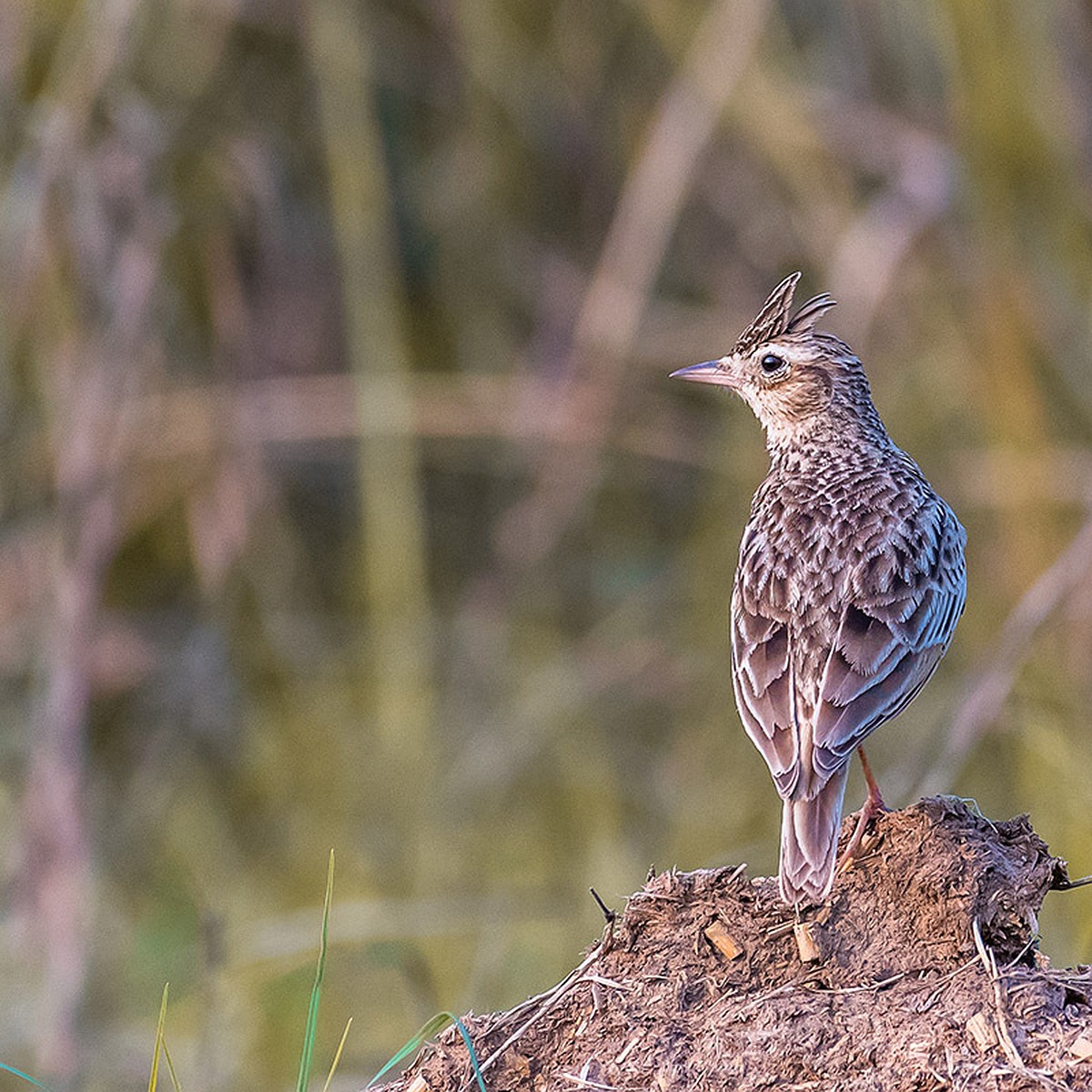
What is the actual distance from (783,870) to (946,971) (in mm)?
334

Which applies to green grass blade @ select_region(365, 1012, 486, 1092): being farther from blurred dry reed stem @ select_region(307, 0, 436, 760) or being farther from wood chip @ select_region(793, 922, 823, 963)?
blurred dry reed stem @ select_region(307, 0, 436, 760)

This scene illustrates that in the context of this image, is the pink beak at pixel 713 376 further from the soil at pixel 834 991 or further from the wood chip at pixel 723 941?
the wood chip at pixel 723 941

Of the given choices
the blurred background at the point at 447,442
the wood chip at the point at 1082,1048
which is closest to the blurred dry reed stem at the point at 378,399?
the blurred background at the point at 447,442

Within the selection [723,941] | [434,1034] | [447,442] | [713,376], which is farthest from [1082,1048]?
[447,442]

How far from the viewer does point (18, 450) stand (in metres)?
8.35

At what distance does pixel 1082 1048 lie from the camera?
123 inches

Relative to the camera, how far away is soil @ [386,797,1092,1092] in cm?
318

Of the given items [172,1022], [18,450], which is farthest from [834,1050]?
[18,450]

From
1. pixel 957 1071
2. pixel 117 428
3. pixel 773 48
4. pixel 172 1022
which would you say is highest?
pixel 773 48

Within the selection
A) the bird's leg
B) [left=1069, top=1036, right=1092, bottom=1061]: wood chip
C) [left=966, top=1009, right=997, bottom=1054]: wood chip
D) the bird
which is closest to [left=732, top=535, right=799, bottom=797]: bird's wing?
the bird

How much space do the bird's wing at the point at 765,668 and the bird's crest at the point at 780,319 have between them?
0.93m

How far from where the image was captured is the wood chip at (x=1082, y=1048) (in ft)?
10.2

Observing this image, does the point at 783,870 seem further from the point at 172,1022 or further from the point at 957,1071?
the point at 172,1022

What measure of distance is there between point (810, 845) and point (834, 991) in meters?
0.32
